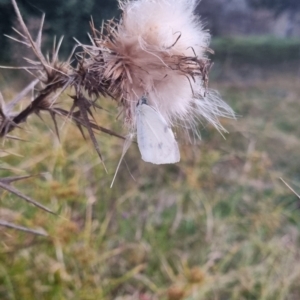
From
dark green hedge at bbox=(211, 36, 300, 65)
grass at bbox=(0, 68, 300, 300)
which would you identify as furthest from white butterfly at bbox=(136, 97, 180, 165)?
dark green hedge at bbox=(211, 36, 300, 65)

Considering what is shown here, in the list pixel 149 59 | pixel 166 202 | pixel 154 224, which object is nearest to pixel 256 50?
pixel 166 202

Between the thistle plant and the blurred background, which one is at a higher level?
the thistle plant

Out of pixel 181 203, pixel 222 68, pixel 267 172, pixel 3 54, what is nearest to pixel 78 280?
pixel 3 54

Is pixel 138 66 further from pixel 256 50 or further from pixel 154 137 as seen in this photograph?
pixel 256 50

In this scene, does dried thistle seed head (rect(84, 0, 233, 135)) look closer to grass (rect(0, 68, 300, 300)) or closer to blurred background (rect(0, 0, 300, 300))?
blurred background (rect(0, 0, 300, 300))

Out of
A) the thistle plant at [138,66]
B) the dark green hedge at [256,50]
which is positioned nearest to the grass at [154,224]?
the dark green hedge at [256,50]

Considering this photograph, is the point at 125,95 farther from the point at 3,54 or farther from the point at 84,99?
the point at 3,54
